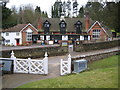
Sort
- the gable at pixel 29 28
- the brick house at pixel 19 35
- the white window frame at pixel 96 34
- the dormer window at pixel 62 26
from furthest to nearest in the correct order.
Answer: the white window frame at pixel 96 34 < the dormer window at pixel 62 26 < the gable at pixel 29 28 < the brick house at pixel 19 35

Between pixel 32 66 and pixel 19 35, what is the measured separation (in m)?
29.4

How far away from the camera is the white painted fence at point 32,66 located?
35.1ft

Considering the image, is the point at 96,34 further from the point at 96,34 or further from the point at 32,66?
the point at 32,66

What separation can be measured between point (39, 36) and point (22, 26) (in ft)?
15.6

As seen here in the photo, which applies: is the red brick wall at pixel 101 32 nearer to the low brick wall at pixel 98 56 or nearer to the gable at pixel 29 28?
Result: the gable at pixel 29 28

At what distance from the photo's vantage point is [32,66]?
36.3 ft

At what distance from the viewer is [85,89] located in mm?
6277

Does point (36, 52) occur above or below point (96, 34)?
below

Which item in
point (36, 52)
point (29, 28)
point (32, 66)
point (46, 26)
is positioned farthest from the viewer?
point (46, 26)

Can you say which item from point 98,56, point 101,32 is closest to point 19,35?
point 101,32

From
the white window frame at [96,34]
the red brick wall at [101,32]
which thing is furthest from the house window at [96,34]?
the red brick wall at [101,32]

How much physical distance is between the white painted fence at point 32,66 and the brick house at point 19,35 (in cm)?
2894

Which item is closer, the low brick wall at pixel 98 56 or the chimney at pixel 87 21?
the low brick wall at pixel 98 56

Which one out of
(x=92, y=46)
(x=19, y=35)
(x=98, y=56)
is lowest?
(x=98, y=56)
